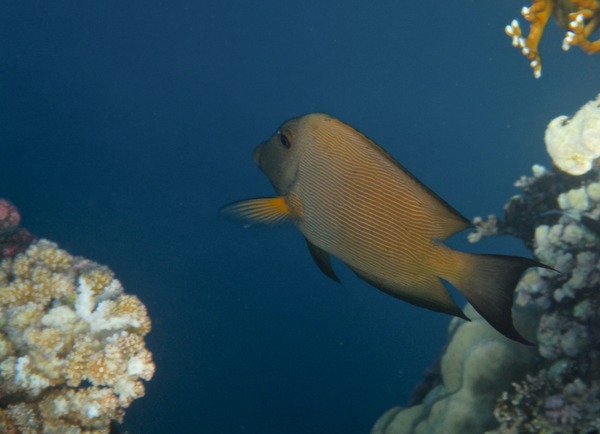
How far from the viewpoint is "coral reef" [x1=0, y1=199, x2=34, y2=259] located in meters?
5.17

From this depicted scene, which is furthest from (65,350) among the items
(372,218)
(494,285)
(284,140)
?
(494,285)

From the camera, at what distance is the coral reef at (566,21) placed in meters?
4.21

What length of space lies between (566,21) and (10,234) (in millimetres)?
5660

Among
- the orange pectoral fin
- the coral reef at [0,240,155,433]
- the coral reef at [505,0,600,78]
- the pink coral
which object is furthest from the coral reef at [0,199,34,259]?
the coral reef at [505,0,600,78]

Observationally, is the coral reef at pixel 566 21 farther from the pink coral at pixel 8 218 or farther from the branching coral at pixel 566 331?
the pink coral at pixel 8 218

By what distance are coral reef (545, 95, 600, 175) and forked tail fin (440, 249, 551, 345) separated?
2.99 metres

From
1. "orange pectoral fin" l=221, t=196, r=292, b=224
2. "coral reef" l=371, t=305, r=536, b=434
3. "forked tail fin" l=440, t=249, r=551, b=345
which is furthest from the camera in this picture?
"coral reef" l=371, t=305, r=536, b=434

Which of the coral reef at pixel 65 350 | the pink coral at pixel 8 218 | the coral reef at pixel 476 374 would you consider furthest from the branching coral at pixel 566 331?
the pink coral at pixel 8 218

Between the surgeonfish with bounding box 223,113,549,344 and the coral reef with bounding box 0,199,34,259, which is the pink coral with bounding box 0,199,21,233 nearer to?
the coral reef with bounding box 0,199,34,259

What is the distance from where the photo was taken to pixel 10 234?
5.31 m

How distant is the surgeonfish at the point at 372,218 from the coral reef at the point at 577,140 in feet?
9.43

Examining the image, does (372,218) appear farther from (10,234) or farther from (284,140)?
(10,234)

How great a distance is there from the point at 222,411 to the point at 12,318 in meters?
19.1

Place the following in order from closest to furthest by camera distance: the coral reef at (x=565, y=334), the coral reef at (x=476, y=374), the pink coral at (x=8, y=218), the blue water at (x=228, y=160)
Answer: the coral reef at (x=565, y=334) < the coral reef at (x=476, y=374) < the pink coral at (x=8, y=218) < the blue water at (x=228, y=160)
